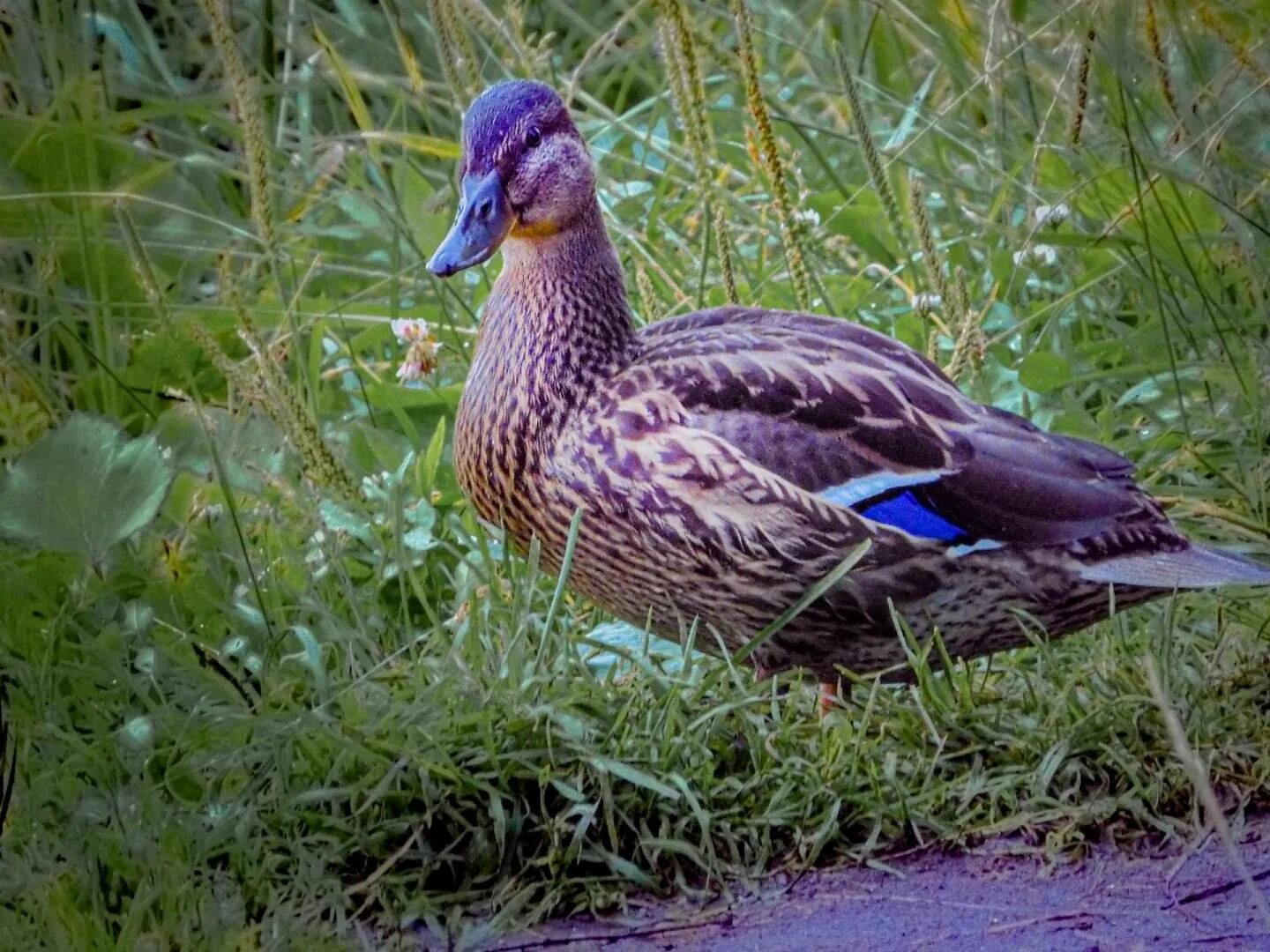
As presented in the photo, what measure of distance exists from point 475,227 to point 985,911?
1724mm

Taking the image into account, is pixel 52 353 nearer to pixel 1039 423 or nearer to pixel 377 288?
pixel 377 288

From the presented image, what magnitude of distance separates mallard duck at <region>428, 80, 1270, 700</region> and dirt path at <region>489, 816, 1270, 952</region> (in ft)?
2.03

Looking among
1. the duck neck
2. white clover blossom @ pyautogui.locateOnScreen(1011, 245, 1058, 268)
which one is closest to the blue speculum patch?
the duck neck

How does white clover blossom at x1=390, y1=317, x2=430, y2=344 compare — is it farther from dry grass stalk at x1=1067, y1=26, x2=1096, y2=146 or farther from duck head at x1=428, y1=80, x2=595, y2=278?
dry grass stalk at x1=1067, y1=26, x2=1096, y2=146

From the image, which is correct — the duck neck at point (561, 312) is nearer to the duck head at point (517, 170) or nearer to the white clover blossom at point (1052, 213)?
the duck head at point (517, 170)

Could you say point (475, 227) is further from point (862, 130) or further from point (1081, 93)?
point (1081, 93)

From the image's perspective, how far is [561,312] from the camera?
412 cm

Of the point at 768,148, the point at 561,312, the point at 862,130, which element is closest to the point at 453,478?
the point at 561,312

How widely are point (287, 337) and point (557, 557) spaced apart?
137cm

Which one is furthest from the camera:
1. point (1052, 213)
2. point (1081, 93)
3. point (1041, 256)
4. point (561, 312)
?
point (1041, 256)

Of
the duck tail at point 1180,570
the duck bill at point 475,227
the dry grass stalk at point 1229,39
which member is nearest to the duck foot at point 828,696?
the duck tail at point 1180,570

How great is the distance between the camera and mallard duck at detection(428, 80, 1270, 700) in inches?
147

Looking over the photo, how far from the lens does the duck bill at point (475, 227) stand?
389 centimetres

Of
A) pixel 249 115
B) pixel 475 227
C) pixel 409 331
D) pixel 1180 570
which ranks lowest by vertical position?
pixel 1180 570
